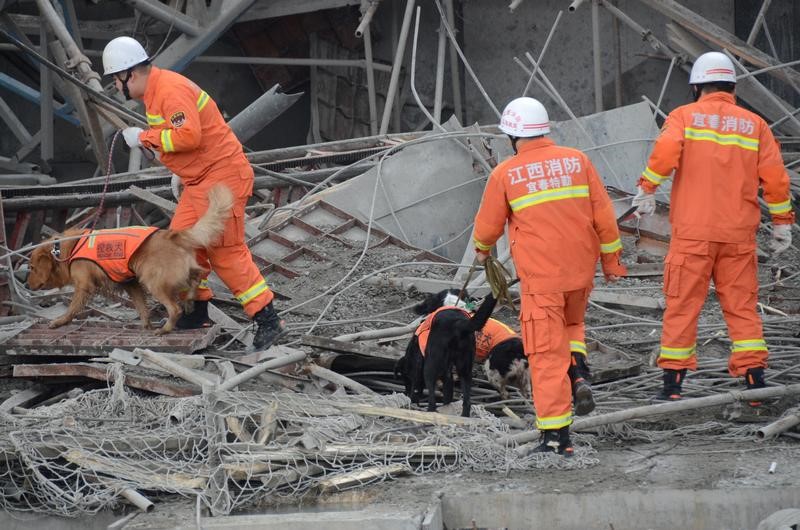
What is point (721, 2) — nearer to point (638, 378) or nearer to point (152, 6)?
point (152, 6)

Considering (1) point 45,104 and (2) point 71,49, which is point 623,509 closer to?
(2) point 71,49

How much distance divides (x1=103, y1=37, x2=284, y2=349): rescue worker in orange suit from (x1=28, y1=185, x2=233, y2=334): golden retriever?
0.42 ft

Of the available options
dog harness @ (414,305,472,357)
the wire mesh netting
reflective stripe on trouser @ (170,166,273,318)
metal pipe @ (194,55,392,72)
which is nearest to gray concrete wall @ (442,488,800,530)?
the wire mesh netting

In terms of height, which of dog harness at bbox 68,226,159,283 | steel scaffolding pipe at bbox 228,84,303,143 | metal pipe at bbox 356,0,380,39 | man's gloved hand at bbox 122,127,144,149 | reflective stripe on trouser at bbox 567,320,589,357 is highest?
metal pipe at bbox 356,0,380,39

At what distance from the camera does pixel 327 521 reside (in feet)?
17.1

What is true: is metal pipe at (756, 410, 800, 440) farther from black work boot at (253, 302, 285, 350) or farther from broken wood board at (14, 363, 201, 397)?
broken wood board at (14, 363, 201, 397)

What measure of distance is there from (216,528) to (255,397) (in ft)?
3.91

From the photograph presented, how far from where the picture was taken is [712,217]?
635cm

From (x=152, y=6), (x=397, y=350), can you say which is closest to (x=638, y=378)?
(x=397, y=350)

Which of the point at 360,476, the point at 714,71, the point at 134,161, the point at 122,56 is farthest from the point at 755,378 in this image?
the point at 134,161

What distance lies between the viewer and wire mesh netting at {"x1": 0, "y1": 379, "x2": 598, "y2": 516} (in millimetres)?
5609

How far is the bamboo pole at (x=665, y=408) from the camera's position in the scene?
19.2 ft

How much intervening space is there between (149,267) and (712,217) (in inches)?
136

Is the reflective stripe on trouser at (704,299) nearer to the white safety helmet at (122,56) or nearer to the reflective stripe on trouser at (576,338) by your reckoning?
the reflective stripe on trouser at (576,338)
